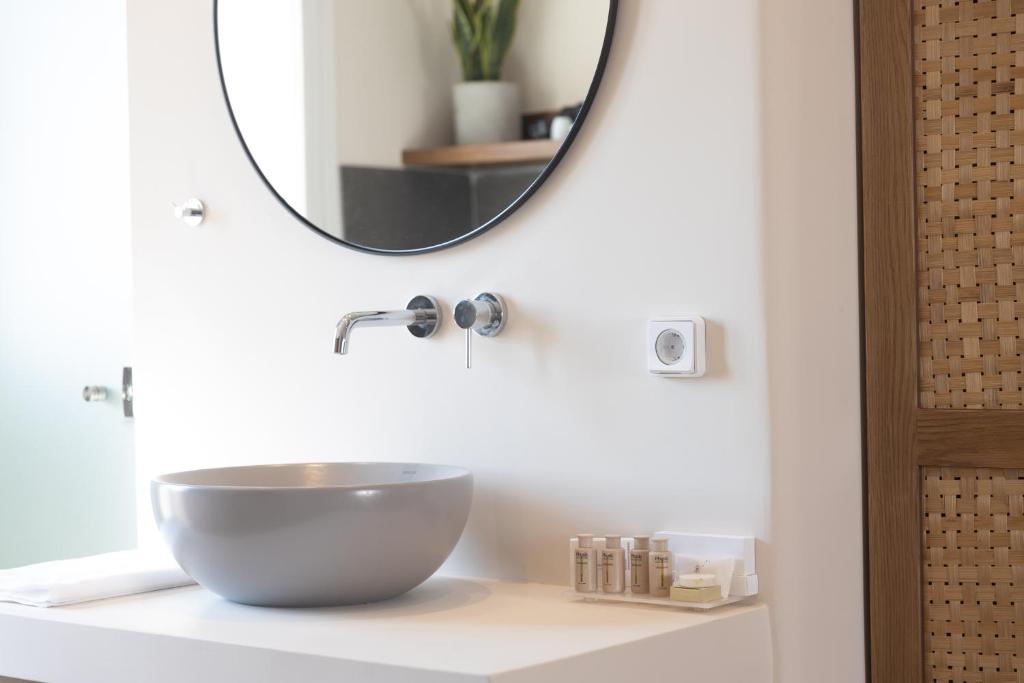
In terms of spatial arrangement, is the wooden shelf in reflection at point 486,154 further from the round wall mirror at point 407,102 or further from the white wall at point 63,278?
the white wall at point 63,278

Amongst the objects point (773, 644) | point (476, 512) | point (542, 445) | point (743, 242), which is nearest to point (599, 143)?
point (743, 242)

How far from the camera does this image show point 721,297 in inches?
63.3

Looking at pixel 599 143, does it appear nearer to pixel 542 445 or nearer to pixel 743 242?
pixel 743 242

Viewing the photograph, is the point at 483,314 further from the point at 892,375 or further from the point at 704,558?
the point at 892,375

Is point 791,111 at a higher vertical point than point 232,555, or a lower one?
higher

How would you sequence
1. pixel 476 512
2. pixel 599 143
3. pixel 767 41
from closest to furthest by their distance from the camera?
1. pixel 767 41
2. pixel 599 143
3. pixel 476 512

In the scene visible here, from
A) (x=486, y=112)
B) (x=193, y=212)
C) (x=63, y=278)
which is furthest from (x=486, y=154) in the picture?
(x=63, y=278)

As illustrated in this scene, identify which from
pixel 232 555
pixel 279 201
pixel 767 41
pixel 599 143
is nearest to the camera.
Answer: pixel 232 555

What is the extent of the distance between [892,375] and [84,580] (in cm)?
118

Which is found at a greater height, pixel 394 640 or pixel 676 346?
pixel 676 346

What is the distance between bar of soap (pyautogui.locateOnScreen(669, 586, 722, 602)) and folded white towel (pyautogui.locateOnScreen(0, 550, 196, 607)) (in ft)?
2.42

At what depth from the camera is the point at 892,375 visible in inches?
66.6

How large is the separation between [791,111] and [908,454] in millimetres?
514

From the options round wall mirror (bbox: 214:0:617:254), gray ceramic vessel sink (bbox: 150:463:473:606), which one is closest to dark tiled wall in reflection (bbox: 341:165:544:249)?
round wall mirror (bbox: 214:0:617:254)
